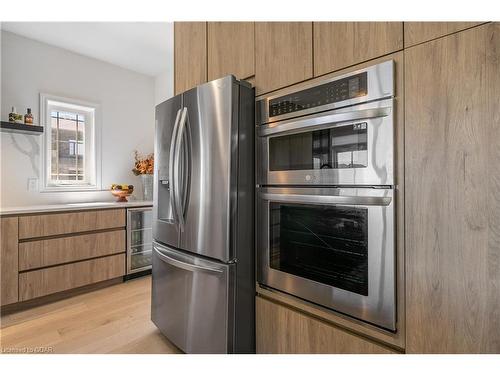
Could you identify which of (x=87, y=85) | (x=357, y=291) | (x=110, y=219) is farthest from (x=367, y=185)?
(x=87, y=85)

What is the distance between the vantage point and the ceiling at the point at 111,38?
2619 millimetres

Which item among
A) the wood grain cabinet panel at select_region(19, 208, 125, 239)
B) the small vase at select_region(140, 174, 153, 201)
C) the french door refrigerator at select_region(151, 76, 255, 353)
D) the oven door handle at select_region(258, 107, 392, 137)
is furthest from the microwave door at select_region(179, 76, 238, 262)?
the small vase at select_region(140, 174, 153, 201)

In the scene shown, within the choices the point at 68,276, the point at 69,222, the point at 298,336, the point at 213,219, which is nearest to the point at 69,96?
the point at 69,222

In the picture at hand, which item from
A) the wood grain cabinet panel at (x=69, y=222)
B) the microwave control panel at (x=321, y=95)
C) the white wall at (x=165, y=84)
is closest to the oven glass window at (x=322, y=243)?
the microwave control panel at (x=321, y=95)

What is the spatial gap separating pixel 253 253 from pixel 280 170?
0.48 metres

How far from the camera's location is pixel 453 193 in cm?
88

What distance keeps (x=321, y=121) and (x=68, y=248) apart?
2630mm

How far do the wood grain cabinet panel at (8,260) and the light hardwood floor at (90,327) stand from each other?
0.62ft

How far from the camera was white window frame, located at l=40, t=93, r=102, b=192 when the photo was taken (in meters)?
2.95

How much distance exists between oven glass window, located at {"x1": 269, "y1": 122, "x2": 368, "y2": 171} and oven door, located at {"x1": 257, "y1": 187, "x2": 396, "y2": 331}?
112mm

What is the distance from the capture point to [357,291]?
108 centimetres

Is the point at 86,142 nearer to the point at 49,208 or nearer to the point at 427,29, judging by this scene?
the point at 49,208

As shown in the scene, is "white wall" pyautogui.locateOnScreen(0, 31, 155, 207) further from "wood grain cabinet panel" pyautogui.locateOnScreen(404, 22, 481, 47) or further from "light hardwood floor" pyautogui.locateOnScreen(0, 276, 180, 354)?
"wood grain cabinet panel" pyautogui.locateOnScreen(404, 22, 481, 47)

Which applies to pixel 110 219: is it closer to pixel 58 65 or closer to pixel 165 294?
pixel 165 294
